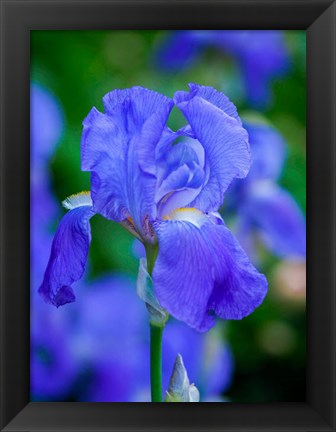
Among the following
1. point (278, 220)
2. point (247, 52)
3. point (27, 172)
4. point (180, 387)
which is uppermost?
point (247, 52)

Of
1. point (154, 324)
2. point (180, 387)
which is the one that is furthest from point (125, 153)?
point (180, 387)

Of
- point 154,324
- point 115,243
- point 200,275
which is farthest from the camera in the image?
point 115,243

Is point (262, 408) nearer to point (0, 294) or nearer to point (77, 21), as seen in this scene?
point (0, 294)

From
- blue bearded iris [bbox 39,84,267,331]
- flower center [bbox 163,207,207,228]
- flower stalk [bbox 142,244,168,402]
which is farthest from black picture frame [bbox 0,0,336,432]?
flower center [bbox 163,207,207,228]

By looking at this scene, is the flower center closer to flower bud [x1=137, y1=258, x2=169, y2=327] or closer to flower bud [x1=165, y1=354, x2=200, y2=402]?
flower bud [x1=137, y1=258, x2=169, y2=327]

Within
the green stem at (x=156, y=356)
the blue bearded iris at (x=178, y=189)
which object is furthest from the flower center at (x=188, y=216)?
the green stem at (x=156, y=356)

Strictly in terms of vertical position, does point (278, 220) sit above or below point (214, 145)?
below

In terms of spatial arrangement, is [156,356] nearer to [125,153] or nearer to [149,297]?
[149,297]
